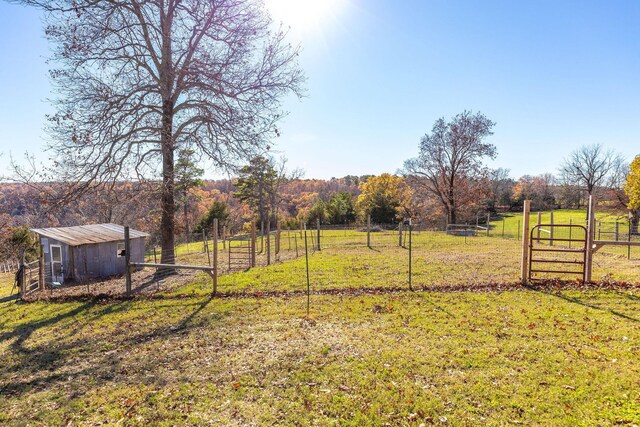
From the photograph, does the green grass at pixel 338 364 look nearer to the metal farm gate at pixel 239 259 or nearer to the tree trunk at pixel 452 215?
the metal farm gate at pixel 239 259

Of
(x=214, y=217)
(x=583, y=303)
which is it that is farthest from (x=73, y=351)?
(x=214, y=217)

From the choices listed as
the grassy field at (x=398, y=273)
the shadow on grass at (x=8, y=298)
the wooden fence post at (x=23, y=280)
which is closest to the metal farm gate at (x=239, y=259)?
Result: the grassy field at (x=398, y=273)

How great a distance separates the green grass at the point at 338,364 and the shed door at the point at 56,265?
699 centimetres

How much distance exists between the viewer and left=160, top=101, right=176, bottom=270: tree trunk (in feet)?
43.1

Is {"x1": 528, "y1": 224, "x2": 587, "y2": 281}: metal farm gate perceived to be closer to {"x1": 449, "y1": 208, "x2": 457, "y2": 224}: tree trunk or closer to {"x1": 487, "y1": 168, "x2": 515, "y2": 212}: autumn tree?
{"x1": 449, "y1": 208, "x2": 457, "y2": 224}: tree trunk

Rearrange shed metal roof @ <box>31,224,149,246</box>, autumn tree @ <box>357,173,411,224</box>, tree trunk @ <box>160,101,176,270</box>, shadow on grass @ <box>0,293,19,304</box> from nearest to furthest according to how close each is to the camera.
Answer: shadow on grass @ <box>0,293,19,304</box>
tree trunk @ <box>160,101,176,270</box>
shed metal roof @ <box>31,224,149,246</box>
autumn tree @ <box>357,173,411,224</box>

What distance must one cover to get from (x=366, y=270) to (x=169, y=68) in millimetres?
10669

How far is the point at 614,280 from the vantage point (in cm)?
1045

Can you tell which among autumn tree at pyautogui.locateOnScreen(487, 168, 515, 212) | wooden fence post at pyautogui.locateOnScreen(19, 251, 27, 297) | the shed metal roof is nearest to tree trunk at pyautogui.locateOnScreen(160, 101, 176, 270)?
the shed metal roof

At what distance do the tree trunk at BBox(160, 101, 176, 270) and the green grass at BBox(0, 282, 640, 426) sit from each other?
5.85 metres

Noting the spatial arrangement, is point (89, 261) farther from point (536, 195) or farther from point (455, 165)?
point (536, 195)

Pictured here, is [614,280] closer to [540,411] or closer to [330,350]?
[540,411]

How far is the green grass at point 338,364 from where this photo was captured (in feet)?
13.9

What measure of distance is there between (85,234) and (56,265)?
5.77 feet
